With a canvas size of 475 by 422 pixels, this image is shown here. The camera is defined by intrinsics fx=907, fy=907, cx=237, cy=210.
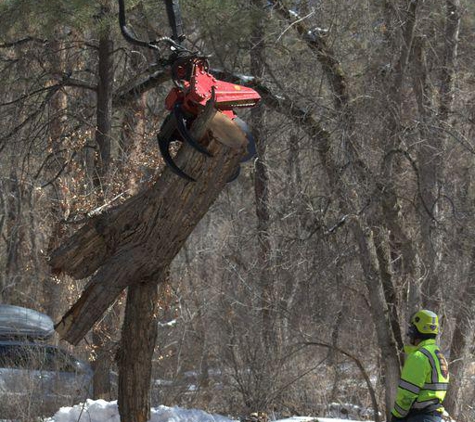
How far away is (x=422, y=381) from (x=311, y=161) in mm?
6680

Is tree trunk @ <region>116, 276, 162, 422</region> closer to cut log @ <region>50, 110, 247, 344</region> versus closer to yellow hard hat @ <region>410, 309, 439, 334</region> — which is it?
cut log @ <region>50, 110, 247, 344</region>

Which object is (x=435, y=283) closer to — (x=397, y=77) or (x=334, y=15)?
(x=397, y=77)

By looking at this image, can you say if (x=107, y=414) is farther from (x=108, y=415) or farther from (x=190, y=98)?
(x=190, y=98)

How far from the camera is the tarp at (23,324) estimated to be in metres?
13.6

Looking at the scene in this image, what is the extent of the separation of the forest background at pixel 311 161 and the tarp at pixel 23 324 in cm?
67

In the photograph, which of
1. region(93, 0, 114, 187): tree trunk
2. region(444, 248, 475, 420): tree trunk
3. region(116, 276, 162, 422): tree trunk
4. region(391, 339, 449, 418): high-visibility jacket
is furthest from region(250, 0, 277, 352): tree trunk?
region(391, 339, 449, 418): high-visibility jacket

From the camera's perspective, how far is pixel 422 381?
7.45 meters

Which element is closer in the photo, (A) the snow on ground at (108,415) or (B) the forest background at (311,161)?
(A) the snow on ground at (108,415)

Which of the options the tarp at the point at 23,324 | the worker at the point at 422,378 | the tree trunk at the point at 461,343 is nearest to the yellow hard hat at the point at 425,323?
the worker at the point at 422,378

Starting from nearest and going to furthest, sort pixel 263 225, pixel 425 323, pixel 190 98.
Answer: pixel 190 98 → pixel 425 323 → pixel 263 225

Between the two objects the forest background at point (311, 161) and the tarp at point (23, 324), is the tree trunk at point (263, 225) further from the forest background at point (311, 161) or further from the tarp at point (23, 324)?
the tarp at point (23, 324)

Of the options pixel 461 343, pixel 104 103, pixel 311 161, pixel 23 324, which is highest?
pixel 104 103

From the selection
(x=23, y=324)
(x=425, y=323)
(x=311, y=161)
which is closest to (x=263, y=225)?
(x=311, y=161)

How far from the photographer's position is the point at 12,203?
25.4 meters
